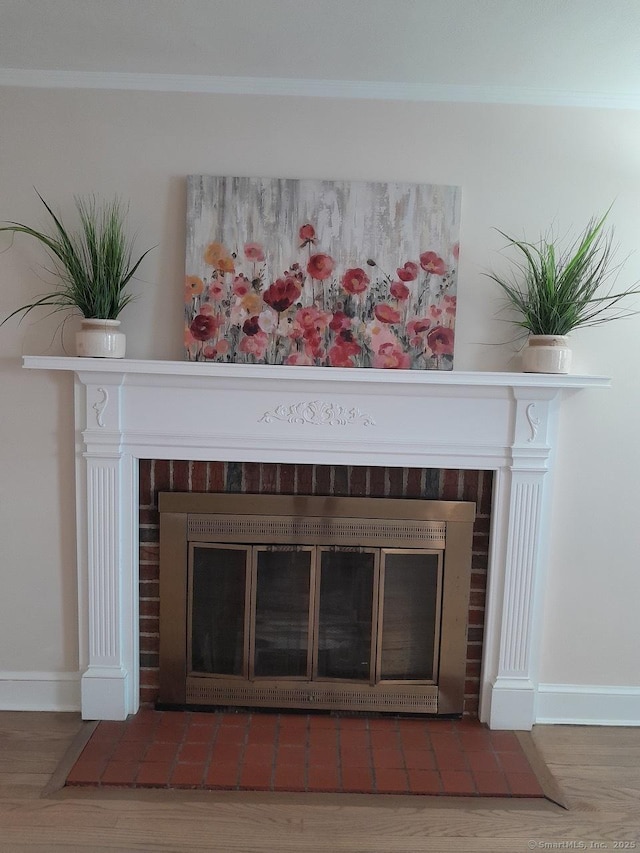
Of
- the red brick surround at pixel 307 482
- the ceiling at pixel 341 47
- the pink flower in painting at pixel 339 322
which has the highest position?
the ceiling at pixel 341 47

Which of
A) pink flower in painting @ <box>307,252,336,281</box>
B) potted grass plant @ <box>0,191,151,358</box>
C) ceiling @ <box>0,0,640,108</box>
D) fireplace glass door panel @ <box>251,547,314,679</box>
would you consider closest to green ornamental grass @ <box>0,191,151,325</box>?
potted grass plant @ <box>0,191,151,358</box>

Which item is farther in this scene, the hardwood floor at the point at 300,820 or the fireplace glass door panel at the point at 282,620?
the fireplace glass door panel at the point at 282,620

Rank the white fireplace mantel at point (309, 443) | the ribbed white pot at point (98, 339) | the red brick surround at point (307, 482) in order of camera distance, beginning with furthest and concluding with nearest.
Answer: the red brick surround at point (307, 482) → the white fireplace mantel at point (309, 443) → the ribbed white pot at point (98, 339)

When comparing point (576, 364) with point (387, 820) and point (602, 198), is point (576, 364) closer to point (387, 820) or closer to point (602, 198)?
point (602, 198)

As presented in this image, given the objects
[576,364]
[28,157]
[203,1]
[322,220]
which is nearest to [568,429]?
[576,364]

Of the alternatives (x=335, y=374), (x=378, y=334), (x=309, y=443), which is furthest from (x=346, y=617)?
(x=378, y=334)

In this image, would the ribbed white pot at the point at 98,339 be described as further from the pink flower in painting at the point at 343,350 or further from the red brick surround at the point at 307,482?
the pink flower in painting at the point at 343,350

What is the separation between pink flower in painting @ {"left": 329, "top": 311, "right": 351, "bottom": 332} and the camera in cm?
235

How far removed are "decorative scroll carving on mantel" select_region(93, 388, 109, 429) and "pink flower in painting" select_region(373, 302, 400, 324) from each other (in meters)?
0.99

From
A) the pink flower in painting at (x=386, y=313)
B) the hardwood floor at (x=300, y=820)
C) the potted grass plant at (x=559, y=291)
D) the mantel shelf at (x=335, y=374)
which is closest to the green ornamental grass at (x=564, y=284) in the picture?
the potted grass plant at (x=559, y=291)

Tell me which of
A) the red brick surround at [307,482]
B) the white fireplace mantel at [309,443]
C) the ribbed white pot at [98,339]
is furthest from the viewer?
the red brick surround at [307,482]

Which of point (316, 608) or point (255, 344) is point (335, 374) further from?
point (316, 608)

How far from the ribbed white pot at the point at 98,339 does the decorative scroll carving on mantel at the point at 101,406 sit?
14cm

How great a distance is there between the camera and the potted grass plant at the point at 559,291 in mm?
2238
